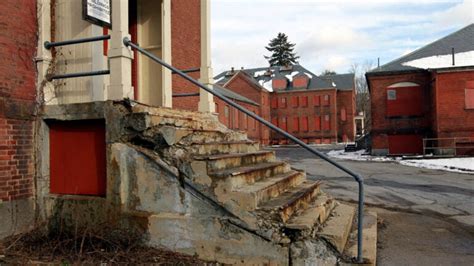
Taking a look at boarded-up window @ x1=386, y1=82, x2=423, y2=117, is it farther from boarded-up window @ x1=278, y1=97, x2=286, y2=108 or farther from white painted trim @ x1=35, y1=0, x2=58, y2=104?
boarded-up window @ x1=278, y1=97, x2=286, y2=108

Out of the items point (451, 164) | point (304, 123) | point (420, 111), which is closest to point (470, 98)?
point (420, 111)

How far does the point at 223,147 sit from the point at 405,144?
24144 mm

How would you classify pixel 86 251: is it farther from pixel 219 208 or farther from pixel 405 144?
pixel 405 144

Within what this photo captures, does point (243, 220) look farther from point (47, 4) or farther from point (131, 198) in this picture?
point (47, 4)

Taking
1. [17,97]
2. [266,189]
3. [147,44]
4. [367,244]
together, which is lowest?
[367,244]

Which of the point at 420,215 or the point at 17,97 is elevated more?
the point at 17,97

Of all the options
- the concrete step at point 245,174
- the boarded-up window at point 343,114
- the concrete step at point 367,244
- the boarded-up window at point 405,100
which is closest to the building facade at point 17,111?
the concrete step at point 245,174

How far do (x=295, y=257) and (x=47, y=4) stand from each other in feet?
15.6

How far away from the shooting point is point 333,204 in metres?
6.37

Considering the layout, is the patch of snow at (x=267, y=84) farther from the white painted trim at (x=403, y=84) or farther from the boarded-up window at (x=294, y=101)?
the white painted trim at (x=403, y=84)

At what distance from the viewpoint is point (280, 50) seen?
8256 centimetres

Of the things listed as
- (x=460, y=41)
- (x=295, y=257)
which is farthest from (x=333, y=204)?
(x=460, y=41)

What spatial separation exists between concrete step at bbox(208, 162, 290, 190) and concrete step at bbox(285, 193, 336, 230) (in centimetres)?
69

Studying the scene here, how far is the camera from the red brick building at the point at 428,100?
969 inches
